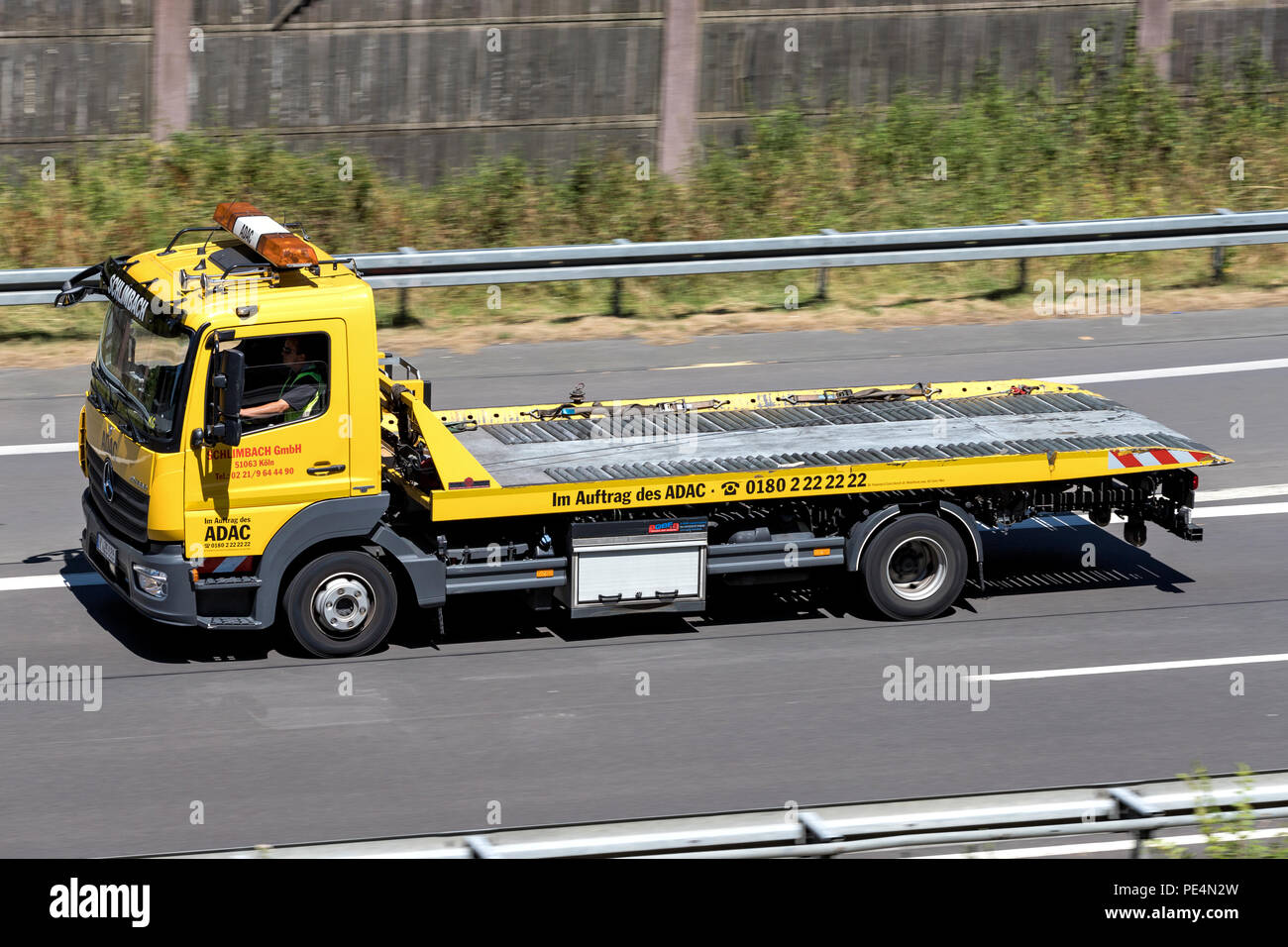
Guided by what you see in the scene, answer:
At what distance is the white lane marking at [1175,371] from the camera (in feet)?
58.9

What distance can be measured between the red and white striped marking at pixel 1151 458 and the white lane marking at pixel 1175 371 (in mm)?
5585

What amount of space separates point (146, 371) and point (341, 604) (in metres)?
1.92

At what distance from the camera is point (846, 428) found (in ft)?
41.8

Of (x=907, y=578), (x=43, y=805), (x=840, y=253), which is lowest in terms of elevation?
(x=43, y=805)

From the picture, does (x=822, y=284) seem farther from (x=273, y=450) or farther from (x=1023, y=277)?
(x=273, y=450)

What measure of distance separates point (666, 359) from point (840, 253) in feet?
10.5

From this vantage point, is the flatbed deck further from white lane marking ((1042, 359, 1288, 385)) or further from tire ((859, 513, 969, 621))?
white lane marking ((1042, 359, 1288, 385))

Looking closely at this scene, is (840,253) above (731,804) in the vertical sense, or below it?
above

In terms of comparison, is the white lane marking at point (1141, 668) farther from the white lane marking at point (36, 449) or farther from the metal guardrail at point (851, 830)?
the white lane marking at point (36, 449)

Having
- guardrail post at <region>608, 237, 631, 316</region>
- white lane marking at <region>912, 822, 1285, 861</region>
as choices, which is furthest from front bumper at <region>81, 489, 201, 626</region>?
guardrail post at <region>608, 237, 631, 316</region>

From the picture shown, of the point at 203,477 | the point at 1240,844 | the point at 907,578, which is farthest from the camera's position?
the point at 907,578

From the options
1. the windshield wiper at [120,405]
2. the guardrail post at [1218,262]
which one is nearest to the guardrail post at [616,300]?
the guardrail post at [1218,262]
